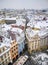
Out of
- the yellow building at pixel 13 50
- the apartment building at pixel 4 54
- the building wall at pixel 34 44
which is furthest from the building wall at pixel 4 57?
the building wall at pixel 34 44

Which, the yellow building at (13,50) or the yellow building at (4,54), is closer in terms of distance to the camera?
the yellow building at (4,54)

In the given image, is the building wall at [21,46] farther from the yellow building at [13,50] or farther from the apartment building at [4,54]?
the apartment building at [4,54]

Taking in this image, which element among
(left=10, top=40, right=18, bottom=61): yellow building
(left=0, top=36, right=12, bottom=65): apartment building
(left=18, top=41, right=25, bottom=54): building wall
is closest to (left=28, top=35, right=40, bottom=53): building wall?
(left=18, top=41, right=25, bottom=54): building wall

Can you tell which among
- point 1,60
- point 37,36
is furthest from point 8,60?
point 37,36

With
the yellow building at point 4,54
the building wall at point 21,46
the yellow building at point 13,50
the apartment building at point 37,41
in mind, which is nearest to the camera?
the yellow building at point 4,54

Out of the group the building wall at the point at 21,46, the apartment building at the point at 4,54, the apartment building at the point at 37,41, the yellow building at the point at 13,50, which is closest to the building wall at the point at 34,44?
the apartment building at the point at 37,41

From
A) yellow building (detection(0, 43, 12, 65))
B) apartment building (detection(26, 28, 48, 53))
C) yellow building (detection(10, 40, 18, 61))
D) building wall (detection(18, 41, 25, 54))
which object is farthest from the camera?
apartment building (detection(26, 28, 48, 53))

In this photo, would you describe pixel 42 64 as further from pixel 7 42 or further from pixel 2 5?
pixel 2 5

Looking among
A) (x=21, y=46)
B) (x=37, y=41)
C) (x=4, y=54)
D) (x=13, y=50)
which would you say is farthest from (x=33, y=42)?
(x=4, y=54)

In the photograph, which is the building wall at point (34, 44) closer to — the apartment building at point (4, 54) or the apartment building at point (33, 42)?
the apartment building at point (33, 42)

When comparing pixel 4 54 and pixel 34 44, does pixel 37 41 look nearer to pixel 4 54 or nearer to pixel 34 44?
pixel 34 44

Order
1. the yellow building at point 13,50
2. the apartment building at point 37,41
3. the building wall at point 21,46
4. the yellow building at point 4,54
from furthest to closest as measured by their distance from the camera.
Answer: the apartment building at point 37,41, the building wall at point 21,46, the yellow building at point 13,50, the yellow building at point 4,54

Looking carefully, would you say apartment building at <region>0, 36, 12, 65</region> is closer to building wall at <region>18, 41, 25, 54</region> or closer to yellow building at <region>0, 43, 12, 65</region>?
yellow building at <region>0, 43, 12, 65</region>
